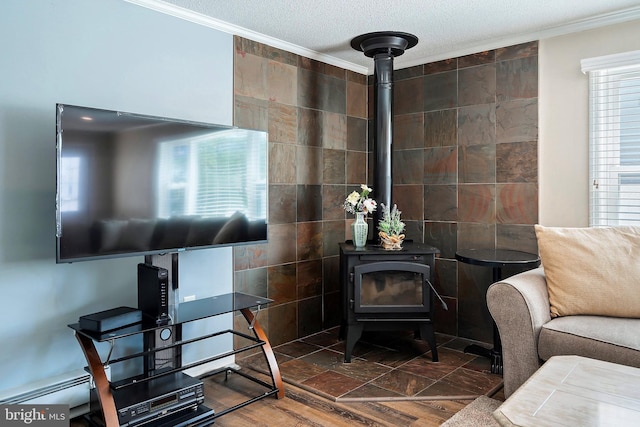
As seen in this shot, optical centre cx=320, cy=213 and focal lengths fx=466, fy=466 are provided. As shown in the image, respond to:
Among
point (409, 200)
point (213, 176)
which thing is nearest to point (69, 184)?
point (213, 176)

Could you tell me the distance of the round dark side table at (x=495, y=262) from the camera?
9.44ft

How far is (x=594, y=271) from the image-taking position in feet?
8.22

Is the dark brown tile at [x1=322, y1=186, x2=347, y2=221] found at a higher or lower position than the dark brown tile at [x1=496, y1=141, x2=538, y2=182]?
lower

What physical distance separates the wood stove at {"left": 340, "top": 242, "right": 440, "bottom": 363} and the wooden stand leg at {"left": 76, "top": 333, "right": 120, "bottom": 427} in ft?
5.13

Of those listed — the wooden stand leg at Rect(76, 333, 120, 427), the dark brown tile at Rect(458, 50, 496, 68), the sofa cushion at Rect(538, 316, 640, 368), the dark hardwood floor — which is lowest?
the dark hardwood floor

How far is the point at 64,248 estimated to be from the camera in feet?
6.70

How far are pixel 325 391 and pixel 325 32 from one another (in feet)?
7.76

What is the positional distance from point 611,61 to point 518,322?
187 cm

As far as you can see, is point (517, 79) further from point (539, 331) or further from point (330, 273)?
point (330, 273)

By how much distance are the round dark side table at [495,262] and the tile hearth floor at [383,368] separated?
54mm

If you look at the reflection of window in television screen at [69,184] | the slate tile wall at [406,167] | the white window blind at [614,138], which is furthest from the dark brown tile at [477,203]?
the reflection of window in television screen at [69,184]

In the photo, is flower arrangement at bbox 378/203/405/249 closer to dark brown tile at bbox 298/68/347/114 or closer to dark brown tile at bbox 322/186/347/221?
dark brown tile at bbox 322/186/347/221

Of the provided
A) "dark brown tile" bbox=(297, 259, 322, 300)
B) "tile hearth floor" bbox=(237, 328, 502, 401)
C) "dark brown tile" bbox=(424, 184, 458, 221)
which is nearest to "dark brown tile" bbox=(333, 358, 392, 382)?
"tile hearth floor" bbox=(237, 328, 502, 401)

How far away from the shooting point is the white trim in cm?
293
